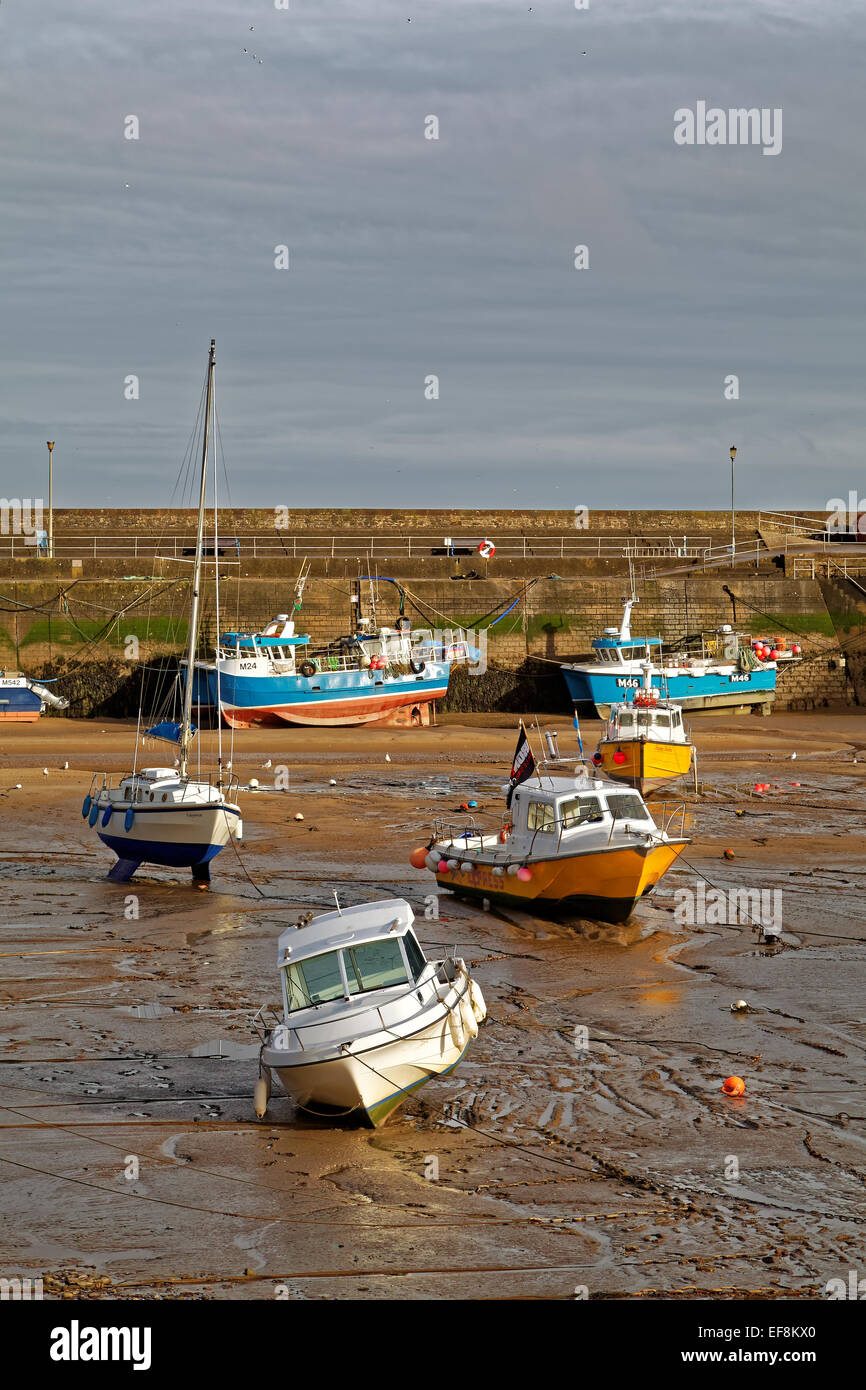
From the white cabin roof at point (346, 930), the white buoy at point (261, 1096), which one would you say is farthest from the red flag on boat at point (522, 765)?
the white buoy at point (261, 1096)

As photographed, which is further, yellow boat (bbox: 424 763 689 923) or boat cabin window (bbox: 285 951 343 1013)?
yellow boat (bbox: 424 763 689 923)

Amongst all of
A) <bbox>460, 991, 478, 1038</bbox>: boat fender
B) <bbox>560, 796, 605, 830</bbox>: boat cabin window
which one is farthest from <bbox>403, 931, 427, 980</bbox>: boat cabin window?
<bbox>560, 796, 605, 830</bbox>: boat cabin window

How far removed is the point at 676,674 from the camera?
4159cm

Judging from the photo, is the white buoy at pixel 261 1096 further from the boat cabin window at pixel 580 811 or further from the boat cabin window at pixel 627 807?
the boat cabin window at pixel 627 807

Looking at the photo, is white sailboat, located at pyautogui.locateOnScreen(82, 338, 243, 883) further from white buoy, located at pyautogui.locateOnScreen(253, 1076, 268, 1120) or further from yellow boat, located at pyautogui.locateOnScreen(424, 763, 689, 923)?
white buoy, located at pyautogui.locateOnScreen(253, 1076, 268, 1120)

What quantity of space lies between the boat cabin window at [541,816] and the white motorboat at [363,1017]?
17.9 feet

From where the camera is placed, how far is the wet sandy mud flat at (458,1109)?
805cm

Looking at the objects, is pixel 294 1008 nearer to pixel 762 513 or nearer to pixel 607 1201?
pixel 607 1201

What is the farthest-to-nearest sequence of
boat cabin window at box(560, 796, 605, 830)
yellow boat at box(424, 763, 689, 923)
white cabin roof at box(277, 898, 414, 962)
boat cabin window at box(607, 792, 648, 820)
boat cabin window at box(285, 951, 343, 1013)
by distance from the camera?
boat cabin window at box(607, 792, 648, 820), boat cabin window at box(560, 796, 605, 830), yellow boat at box(424, 763, 689, 923), white cabin roof at box(277, 898, 414, 962), boat cabin window at box(285, 951, 343, 1013)

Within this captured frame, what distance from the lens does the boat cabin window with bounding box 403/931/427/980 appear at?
37.5ft

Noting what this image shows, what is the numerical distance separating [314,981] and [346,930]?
1.62ft
